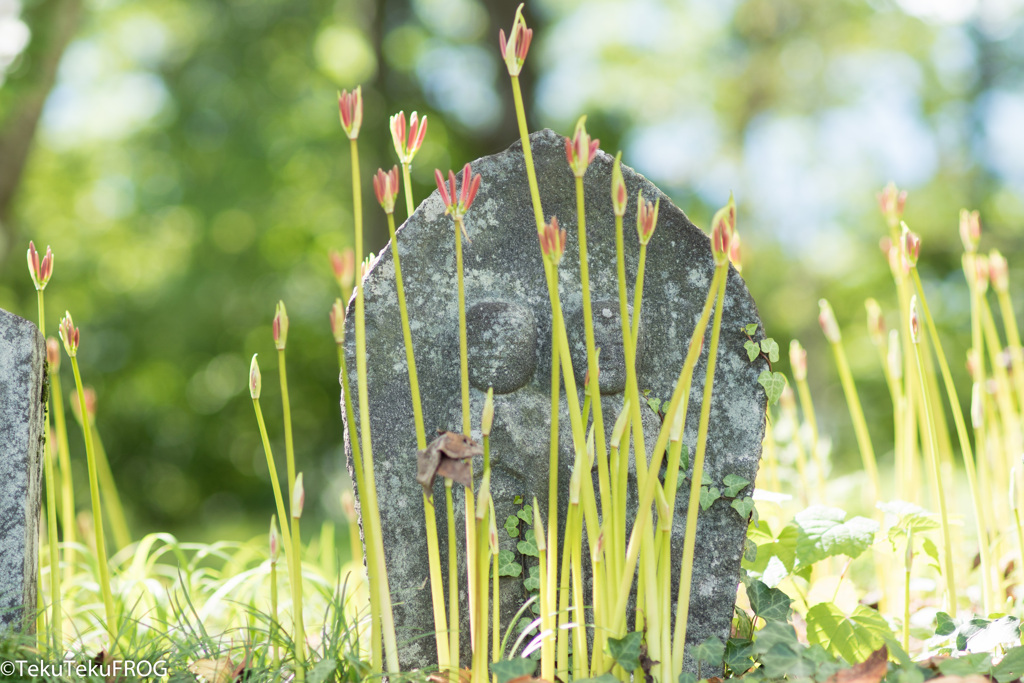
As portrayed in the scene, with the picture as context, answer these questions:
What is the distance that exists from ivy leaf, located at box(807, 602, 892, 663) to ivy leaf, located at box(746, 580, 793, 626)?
7 centimetres

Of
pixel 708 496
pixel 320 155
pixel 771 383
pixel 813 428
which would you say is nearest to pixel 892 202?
pixel 771 383

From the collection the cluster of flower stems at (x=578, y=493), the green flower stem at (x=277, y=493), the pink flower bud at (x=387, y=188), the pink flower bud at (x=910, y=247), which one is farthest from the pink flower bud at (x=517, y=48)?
the pink flower bud at (x=910, y=247)

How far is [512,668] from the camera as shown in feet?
3.99

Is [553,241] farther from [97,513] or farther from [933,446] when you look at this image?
[97,513]

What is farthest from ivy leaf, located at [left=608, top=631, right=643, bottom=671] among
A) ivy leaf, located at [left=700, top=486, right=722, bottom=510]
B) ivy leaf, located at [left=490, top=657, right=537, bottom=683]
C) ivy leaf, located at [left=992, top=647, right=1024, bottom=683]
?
ivy leaf, located at [left=992, top=647, right=1024, bottom=683]

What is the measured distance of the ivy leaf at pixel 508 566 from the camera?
153 cm

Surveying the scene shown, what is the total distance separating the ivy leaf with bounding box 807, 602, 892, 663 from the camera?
5.01 feet

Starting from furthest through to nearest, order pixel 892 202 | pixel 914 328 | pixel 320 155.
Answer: pixel 320 155, pixel 892 202, pixel 914 328

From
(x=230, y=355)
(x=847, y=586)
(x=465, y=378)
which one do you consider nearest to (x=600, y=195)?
(x=465, y=378)

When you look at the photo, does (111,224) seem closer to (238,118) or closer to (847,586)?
(238,118)

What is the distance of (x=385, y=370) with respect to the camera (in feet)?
5.05

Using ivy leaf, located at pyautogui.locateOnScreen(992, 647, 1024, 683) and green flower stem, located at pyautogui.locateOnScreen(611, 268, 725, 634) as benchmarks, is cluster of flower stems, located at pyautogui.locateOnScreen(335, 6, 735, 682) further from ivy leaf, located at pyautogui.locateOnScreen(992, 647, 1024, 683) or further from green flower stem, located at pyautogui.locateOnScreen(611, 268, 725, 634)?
ivy leaf, located at pyautogui.locateOnScreen(992, 647, 1024, 683)

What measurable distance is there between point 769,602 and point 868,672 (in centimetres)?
36

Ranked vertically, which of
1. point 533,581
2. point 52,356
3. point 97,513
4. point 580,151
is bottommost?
point 533,581
